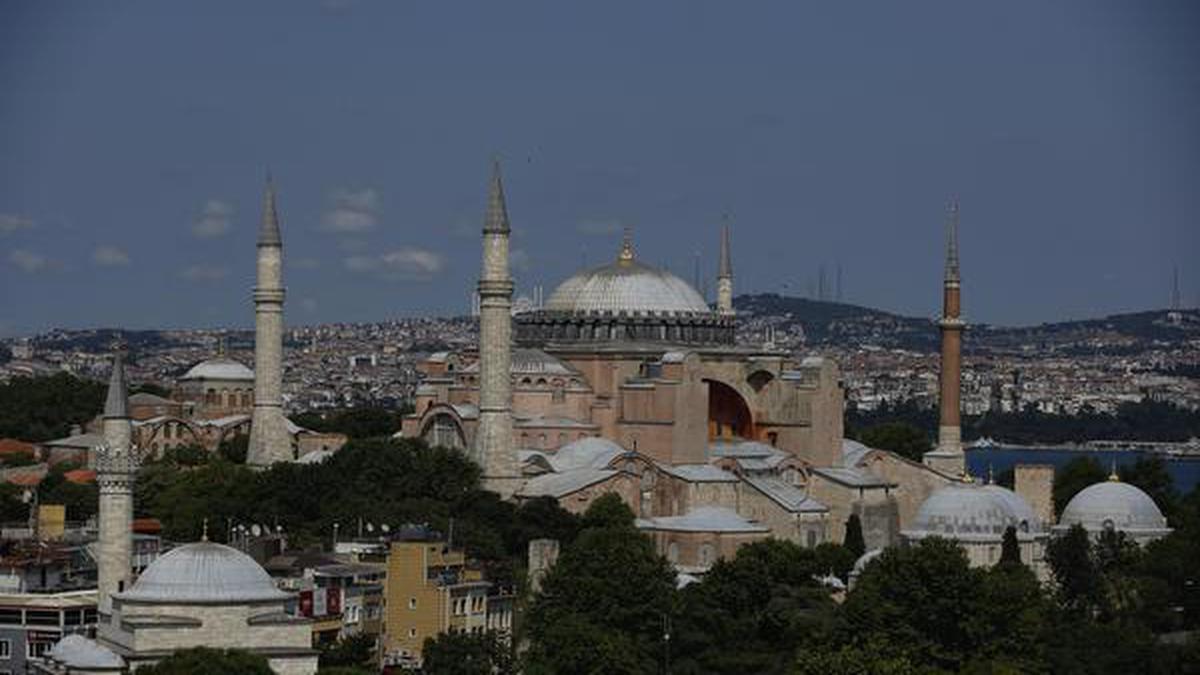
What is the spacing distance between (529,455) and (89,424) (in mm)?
22805

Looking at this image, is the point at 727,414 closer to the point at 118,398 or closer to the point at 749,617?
the point at 749,617

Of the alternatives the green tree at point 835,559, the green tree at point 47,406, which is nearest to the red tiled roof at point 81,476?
the green tree at point 47,406

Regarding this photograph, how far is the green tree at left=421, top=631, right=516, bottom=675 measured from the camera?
39.1m

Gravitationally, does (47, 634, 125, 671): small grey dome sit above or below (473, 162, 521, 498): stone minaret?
below

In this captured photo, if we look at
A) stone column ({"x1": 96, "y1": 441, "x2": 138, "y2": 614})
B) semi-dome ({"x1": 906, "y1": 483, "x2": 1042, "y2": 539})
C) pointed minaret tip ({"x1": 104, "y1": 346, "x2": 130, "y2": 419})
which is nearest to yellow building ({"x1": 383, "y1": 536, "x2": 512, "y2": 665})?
stone column ({"x1": 96, "y1": 441, "x2": 138, "y2": 614})

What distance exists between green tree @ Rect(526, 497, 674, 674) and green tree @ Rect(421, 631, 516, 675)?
384 mm

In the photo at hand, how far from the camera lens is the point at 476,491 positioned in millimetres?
51812

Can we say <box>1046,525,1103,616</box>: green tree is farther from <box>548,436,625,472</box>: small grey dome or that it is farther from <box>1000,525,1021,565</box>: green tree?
<box>548,436,625,472</box>: small grey dome

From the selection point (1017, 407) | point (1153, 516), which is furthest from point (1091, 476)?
point (1017, 407)

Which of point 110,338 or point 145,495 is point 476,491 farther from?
point 110,338

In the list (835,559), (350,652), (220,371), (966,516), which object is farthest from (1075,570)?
(220,371)

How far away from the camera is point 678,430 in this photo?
5562 centimetres

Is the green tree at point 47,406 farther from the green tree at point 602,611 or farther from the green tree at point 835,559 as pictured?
the green tree at point 602,611

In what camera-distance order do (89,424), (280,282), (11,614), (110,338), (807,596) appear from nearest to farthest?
(11,614)
(807,596)
(280,282)
(89,424)
(110,338)
